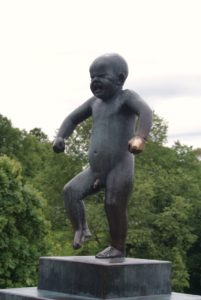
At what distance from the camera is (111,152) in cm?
793

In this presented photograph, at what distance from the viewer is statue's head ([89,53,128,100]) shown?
8016 mm

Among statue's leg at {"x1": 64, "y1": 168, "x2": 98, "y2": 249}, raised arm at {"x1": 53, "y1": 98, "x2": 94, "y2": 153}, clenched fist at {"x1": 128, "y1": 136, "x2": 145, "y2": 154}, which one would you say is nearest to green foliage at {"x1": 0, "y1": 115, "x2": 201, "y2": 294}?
raised arm at {"x1": 53, "y1": 98, "x2": 94, "y2": 153}

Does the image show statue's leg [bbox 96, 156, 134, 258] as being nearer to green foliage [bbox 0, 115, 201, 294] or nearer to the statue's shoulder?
the statue's shoulder

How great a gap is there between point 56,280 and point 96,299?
0.74 metres

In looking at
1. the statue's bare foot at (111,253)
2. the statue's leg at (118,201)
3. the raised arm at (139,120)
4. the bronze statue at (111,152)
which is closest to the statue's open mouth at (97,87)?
the bronze statue at (111,152)

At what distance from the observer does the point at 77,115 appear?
8664mm

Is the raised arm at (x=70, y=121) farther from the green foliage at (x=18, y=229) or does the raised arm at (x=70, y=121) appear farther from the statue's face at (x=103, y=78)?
the green foliage at (x=18, y=229)

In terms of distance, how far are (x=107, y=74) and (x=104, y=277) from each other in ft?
7.09

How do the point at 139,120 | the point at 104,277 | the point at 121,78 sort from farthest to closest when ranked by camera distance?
1. the point at 121,78
2. the point at 139,120
3. the point at 104,277

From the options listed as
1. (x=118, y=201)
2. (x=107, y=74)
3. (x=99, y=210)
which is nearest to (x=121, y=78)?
(x=107, y=74)

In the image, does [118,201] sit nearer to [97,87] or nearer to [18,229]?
[97,87]

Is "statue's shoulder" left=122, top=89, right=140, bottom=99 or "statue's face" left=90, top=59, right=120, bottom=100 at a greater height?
"statue's face" left=90, top=59, right=120, bottom=100

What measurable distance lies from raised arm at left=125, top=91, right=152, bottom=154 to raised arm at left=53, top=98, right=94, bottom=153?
2.26 ft

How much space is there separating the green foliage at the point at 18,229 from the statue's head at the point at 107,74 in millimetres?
13849
